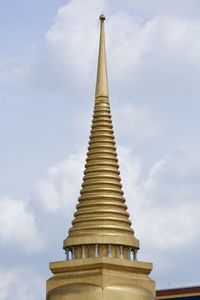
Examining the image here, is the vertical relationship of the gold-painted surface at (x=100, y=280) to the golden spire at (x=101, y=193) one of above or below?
below

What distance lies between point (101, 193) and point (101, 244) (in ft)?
12.2

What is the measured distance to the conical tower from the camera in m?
62.2

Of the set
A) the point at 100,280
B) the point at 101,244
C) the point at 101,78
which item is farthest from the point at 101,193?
the point at 101,78

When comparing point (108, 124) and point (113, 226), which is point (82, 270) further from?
point (108, 124)

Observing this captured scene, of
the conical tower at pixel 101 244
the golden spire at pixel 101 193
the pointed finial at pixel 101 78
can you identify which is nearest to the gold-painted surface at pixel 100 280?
the conical tower at pixel 101 244

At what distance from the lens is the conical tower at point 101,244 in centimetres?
6225

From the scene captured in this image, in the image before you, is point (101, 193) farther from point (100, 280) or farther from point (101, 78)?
point (101, 78)

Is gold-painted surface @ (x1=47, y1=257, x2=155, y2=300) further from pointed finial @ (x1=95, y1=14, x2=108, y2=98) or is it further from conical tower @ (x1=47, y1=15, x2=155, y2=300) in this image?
pointed finial @ (x1=95, y1=14, x2=108, y2=98)

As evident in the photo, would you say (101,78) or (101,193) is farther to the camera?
(101,78)

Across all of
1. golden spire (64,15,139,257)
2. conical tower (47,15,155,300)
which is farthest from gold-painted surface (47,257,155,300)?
golden spire (64,15,139,257)

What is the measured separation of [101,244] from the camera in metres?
63.2

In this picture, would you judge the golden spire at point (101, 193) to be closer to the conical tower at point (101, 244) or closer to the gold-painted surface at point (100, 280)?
the conical tower at point (101, 244)

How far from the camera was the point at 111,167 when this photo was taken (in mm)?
66625

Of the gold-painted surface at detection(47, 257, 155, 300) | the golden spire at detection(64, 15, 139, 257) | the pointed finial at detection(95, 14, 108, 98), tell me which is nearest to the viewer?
the gold-painted surface at detection(47, 257, 155, 300)
